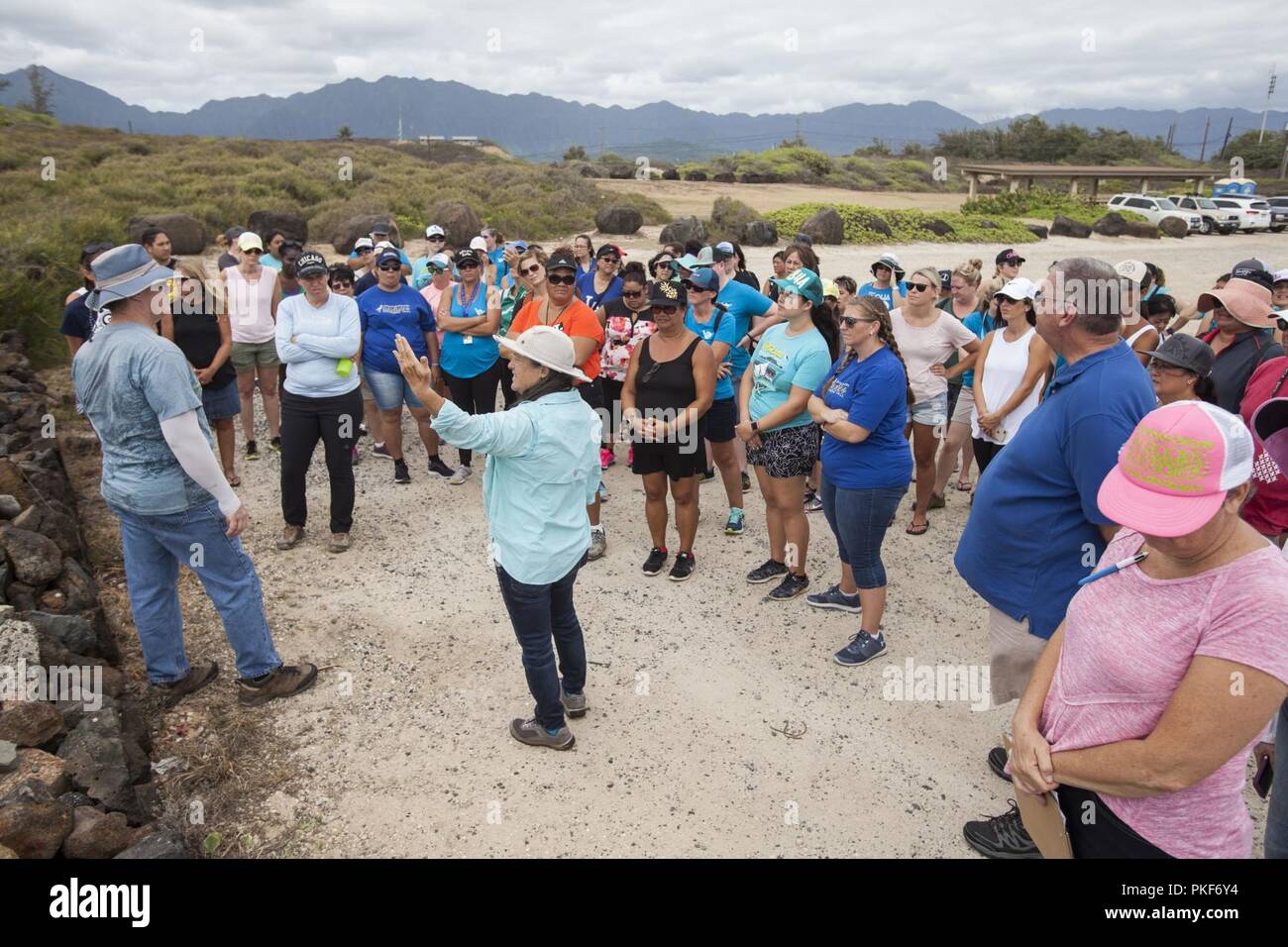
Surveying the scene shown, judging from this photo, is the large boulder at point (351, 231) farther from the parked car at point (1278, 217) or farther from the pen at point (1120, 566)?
the parked car at point (1278, 217)

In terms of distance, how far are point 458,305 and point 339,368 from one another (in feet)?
4.62

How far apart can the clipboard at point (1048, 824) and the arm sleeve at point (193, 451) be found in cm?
352

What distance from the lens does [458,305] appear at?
23.1 ft

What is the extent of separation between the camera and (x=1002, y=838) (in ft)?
11.1

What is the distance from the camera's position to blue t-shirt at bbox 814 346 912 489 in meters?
4.36

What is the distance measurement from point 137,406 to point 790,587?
3.94m

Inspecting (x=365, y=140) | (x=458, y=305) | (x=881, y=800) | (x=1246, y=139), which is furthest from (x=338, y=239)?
(x=1246, y=139)

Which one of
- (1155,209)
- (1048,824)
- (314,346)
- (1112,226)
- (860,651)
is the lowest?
(860,651)

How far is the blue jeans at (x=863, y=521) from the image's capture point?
4.46 metres

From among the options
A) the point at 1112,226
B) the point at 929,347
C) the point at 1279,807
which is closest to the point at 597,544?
the point at 929,347

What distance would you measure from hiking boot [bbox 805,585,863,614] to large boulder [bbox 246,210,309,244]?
18.6 m

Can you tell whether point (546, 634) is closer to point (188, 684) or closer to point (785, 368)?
point (188, 684)

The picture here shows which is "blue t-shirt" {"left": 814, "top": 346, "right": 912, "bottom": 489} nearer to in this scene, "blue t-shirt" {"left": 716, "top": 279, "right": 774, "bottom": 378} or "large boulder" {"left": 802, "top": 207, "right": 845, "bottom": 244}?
"blue t-shirt" {"left": 716, "top": 279, "right": 774, "bottom": 378}
